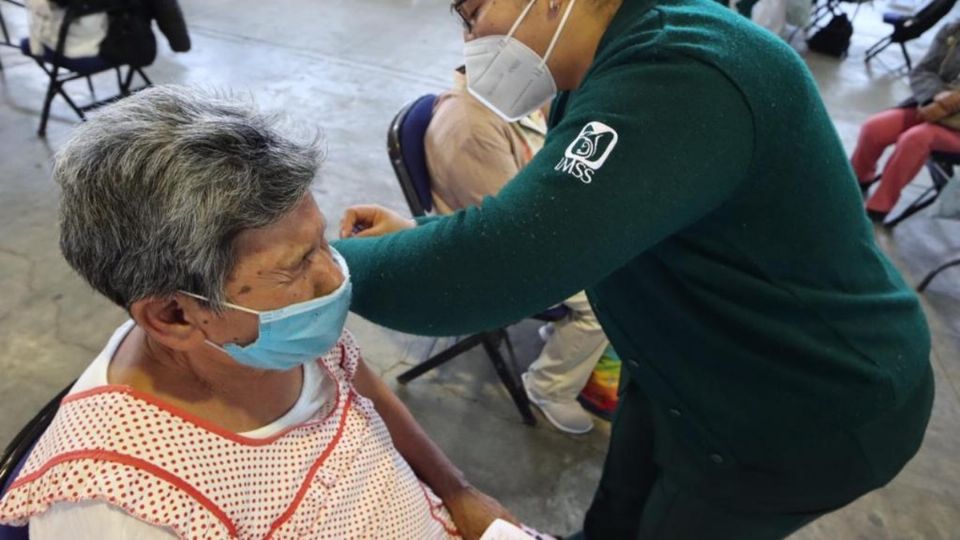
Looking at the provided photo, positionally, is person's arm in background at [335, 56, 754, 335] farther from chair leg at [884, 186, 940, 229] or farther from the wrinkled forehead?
chair leg at [884, 186, 940, 229]

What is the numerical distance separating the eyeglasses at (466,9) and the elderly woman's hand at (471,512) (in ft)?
2.98

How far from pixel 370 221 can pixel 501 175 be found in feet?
2.53

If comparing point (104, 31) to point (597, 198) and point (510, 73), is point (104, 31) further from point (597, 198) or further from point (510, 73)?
point (597, 198)

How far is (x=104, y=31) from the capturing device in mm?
3371

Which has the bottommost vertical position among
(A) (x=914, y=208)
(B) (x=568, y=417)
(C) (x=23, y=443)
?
(B) (x=568, y=417)

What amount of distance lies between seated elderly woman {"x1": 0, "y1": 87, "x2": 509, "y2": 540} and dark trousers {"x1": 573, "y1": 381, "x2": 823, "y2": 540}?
1.85 feet

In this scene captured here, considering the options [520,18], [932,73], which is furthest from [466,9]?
[932,73]

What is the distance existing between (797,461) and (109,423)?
1.00 m

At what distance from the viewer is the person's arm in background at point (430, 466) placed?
1317mm

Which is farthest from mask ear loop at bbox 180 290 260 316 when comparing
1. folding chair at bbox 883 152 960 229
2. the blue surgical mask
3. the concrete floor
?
folding chair at bbox 883 152 960 229

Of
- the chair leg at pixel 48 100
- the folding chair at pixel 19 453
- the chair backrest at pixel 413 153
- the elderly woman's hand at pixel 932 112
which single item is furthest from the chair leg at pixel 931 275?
the chair leg at pixel 48 100

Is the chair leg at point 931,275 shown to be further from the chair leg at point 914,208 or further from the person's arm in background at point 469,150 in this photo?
the person's arm in background at point 469,150

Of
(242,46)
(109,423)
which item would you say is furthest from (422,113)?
(242,46)

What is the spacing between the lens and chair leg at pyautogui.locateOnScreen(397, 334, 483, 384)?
2353 mm
